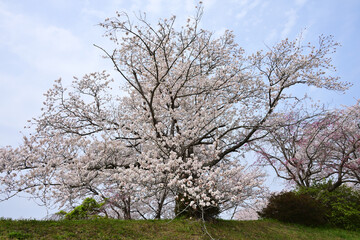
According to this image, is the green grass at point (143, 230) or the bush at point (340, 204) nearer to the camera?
the green grass at point (143, 230)

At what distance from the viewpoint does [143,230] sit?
25.7ft

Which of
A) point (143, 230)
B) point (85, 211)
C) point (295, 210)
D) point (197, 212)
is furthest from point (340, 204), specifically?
point (85, 211)

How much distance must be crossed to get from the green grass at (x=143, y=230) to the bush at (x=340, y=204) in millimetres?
1674

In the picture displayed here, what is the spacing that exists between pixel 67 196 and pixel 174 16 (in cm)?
702

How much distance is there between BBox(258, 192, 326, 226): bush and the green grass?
985 mm

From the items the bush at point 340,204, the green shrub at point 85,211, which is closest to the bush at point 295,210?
the bush at point 340,204

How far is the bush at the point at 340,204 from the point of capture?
12.2 metres

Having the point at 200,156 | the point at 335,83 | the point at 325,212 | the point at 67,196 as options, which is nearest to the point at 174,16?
the point at 200,156

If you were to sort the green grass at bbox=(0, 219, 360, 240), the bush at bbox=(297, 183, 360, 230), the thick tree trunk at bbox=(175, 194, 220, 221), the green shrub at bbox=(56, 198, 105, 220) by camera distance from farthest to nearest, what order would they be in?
the bush at bbox=(297, 183, 360, 230), the green shrub at bbox=(56, 198, 105, 220), the thick tree trunk at bbox=(175, 194, 220, 221), the green grass at bbox=(0, 219, 360, 240)

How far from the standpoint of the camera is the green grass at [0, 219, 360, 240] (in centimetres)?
674

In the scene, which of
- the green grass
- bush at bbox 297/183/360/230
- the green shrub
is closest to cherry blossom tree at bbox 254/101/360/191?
bush at bbox 297/183/360/230

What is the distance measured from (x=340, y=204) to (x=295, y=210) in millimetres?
3078

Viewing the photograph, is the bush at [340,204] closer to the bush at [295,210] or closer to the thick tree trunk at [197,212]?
the bush at [295,210]

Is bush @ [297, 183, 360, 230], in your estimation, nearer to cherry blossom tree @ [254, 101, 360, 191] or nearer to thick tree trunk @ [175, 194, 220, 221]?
cherry blossom tree @ [254, 101, 360, 191]
